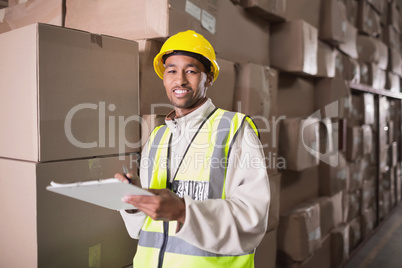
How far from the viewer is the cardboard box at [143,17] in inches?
66.7

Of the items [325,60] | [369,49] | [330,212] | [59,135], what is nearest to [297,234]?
[330,212]

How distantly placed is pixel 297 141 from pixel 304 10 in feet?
4.21

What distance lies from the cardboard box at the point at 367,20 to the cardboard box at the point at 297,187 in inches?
81.4

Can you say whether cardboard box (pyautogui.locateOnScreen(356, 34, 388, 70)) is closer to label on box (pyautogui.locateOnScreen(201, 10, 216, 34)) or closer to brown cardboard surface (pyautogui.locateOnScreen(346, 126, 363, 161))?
brown cardboard surface (pyautogui.locateOnScreen(346, 126, 363, 161))

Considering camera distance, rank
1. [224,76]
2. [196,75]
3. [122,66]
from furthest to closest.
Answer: [224,76], [122,66], [196,75]

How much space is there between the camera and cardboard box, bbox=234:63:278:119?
2.22m

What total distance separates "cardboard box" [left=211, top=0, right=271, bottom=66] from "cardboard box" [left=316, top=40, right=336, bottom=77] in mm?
632

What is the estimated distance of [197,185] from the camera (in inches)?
49.8

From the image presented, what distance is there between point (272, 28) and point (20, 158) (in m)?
2.15

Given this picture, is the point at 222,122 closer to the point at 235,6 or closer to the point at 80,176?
the point at 80,176

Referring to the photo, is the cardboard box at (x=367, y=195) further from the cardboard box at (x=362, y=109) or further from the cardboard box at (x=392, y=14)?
the cardboard box at (x=392, y=14)

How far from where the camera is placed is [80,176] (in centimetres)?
153

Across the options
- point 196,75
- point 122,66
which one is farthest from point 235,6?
point 196,75

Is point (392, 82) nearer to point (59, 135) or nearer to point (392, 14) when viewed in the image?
point (392, 14)
